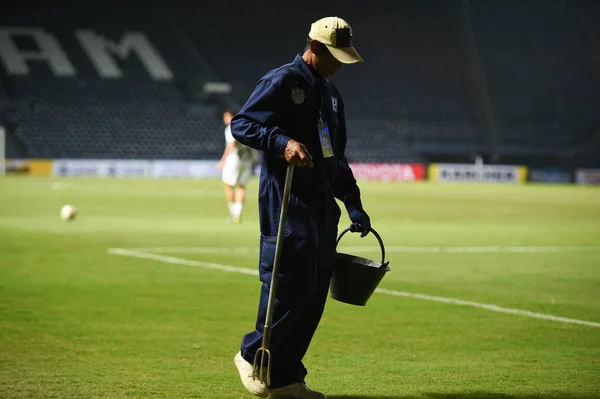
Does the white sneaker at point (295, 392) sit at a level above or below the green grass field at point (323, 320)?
above

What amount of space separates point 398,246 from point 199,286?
20.6 feet

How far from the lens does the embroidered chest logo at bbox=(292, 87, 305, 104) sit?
5.80m

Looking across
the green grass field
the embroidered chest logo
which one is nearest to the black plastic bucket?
the green grass field

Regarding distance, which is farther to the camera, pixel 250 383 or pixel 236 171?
pixel 236 171

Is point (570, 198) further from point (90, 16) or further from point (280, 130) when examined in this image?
point (90, 16)

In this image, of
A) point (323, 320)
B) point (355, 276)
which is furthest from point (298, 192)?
point (323, 320)

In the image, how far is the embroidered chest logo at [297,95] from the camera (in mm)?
5801

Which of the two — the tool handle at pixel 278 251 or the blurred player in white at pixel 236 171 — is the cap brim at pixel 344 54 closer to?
the tool handle at pixel 278 251

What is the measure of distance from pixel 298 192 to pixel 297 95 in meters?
0.56

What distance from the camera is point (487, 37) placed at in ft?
222

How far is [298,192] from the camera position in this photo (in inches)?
231

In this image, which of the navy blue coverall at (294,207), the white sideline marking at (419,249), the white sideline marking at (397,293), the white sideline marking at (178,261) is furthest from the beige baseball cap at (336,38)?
the white sideline marking at (419,249)

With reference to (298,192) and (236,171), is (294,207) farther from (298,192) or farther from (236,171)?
(236,171)

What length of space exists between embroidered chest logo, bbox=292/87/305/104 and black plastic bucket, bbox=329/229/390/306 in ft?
3.03
